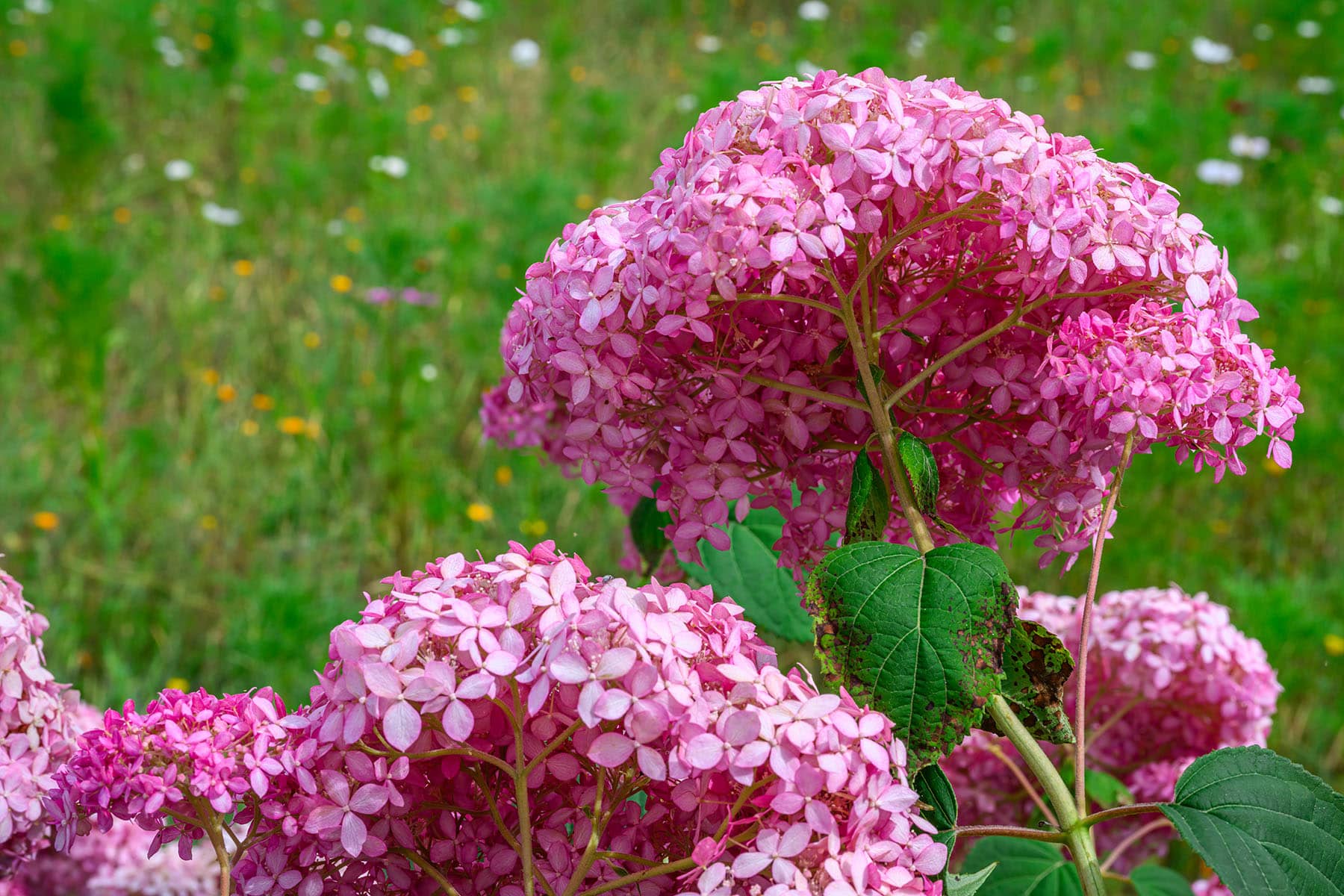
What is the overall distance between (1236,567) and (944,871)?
7.60 feet

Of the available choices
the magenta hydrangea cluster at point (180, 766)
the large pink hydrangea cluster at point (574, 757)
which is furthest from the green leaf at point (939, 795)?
the magenta hydrangea cluster at point (180, 766)

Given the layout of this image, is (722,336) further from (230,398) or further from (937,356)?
(230,398)

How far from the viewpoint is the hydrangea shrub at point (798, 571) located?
0.69 metres

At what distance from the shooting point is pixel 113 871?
130 centimetres

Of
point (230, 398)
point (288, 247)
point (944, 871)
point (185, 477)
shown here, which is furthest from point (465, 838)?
point (288, 247)

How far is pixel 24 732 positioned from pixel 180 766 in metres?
0.24

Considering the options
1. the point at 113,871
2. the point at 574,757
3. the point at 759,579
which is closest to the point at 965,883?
the point at 574,757

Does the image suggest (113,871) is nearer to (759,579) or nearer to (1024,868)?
(759,579)

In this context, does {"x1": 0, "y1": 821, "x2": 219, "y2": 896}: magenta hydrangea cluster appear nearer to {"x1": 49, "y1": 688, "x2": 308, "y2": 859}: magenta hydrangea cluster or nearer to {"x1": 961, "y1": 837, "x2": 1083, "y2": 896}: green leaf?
{"x1": 49, "y1": 688, "x2": 308, "y2": 859}: magenta hydrangea cluster

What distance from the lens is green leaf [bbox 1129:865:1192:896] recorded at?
4.23ft

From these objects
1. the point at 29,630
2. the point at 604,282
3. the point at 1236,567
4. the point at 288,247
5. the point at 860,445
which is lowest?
the point at 288,247

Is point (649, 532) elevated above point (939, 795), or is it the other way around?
point (939, 795)

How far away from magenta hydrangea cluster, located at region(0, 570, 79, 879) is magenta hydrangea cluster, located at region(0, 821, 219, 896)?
13.1 inches

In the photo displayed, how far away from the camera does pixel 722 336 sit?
2.92ft
